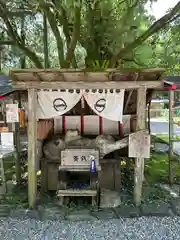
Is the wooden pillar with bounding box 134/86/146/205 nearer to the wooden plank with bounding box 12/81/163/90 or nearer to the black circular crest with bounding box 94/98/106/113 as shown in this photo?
the wooden plank with bounding box 12/81/163/90

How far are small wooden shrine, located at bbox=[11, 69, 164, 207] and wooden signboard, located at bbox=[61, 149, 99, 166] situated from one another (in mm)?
631

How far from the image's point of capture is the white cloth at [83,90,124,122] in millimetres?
4930

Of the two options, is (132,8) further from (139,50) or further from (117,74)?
(117,74)

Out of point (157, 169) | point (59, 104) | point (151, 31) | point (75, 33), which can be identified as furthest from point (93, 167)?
point (151, 31)

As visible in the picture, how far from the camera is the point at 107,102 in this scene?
4.95 metres

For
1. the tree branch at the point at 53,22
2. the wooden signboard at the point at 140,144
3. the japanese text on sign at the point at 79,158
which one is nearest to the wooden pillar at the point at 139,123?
the wooden signboard at the point at 140,144

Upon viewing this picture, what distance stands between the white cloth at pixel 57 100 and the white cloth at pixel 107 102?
0.24 m

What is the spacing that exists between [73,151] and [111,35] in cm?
407

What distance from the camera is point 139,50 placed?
942 cm

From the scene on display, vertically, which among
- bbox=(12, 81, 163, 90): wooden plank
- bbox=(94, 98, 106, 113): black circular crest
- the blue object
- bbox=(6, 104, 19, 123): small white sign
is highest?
bbox=(12, 81, 163, 90): wooden plank

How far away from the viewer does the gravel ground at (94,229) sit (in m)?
4.05

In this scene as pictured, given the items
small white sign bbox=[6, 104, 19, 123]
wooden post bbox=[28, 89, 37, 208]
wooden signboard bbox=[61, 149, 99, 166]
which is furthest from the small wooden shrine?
wooden signboard bbox=[61, 149, 99, 166]

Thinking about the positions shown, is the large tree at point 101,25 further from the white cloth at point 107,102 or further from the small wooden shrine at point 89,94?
the white cloth at point 107,102

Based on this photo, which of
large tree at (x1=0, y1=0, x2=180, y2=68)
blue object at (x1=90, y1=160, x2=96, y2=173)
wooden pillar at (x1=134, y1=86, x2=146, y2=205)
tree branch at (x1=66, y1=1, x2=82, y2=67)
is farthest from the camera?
large tree at (x1=0, y1=0, x2=180, y2=68)
